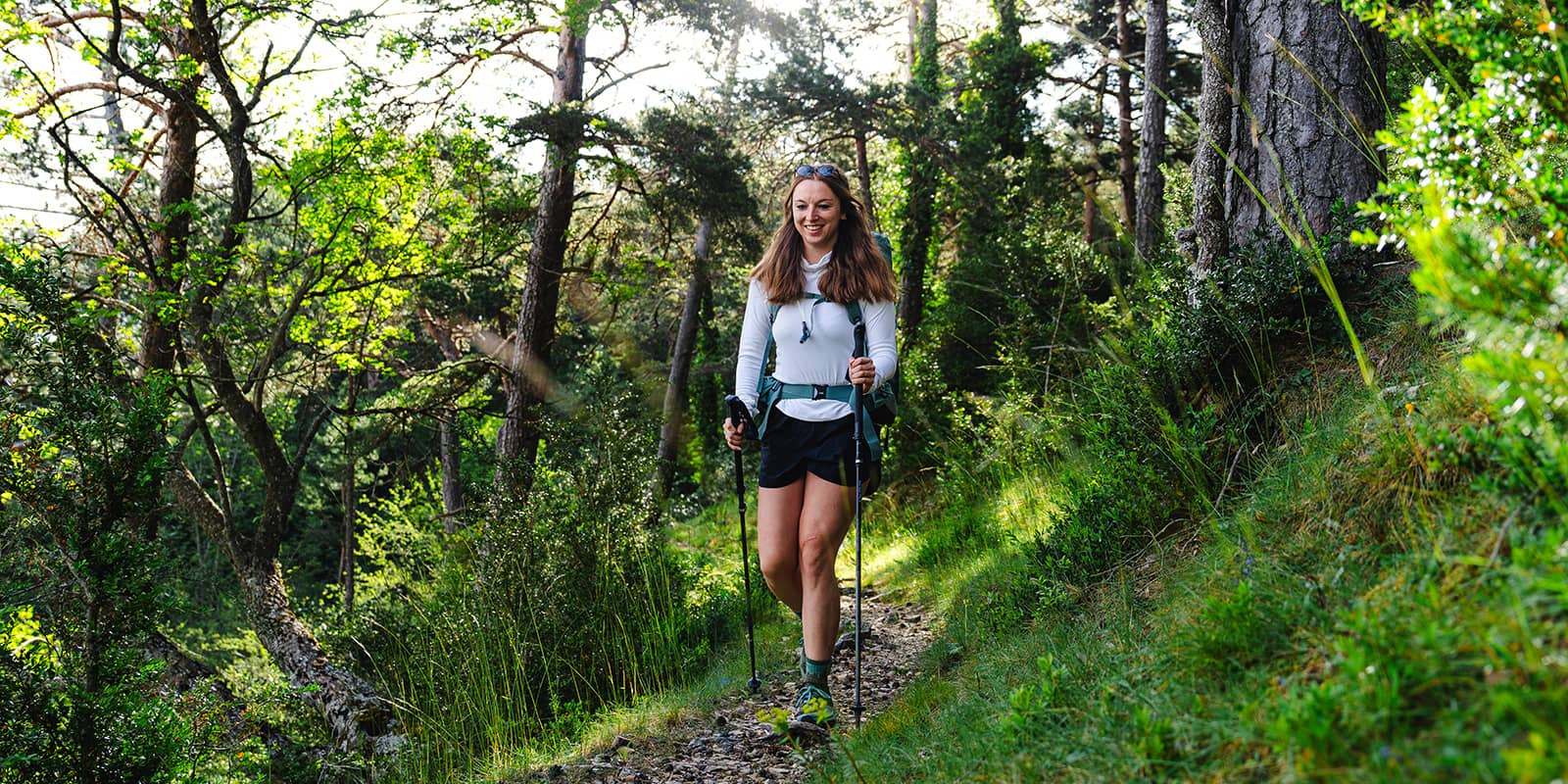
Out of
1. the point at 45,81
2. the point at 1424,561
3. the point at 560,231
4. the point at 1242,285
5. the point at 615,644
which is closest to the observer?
the point at 1424,561

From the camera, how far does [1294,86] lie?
13.1 ft

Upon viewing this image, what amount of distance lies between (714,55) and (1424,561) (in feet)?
→ 53.6

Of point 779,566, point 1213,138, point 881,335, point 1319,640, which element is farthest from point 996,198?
point 1319,640

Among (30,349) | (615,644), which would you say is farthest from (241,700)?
(30,349)

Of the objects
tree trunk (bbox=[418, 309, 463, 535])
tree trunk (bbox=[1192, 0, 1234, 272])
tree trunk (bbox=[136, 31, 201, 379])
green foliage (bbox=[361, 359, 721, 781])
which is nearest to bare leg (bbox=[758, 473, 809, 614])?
green foliage (bbox=[361, 359, 721, 781])

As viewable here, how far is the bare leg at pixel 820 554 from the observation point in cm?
390

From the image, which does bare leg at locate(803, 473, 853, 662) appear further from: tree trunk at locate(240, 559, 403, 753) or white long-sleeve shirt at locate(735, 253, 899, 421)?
tree trunk at locate(240, 559, 403, 753)

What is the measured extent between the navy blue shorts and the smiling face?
0.77 metres

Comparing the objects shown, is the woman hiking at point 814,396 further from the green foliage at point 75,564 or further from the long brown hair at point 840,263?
the green foliage at point 75,564

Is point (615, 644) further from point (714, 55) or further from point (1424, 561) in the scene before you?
point (714, 55)

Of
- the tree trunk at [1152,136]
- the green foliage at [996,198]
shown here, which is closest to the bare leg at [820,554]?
the green foliage at [996,198]

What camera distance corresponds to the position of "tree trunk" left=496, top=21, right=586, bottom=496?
41.1 ft

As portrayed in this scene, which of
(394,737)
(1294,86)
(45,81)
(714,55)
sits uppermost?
(714,55)

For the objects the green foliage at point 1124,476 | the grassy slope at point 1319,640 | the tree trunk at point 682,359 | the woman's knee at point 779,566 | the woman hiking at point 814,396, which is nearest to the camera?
→ the grassy slope at point 1319,640
